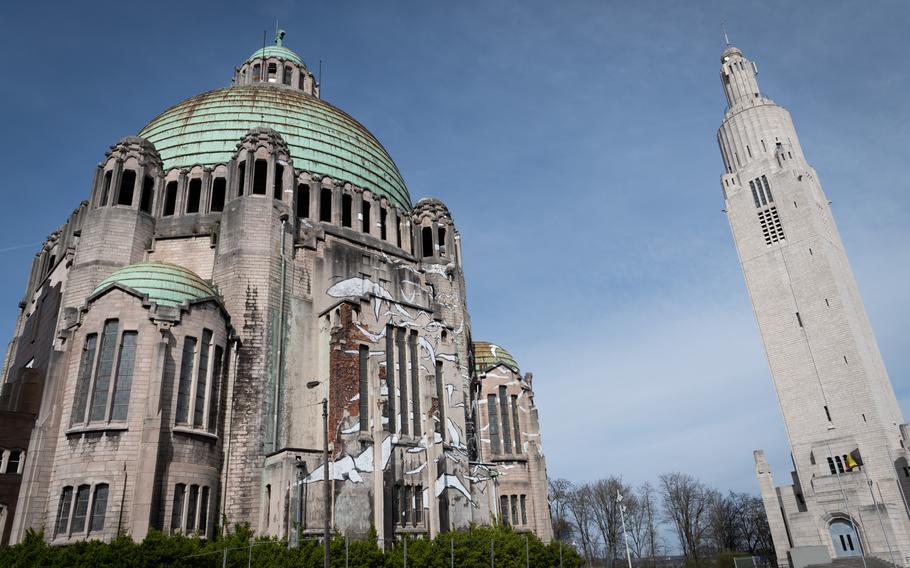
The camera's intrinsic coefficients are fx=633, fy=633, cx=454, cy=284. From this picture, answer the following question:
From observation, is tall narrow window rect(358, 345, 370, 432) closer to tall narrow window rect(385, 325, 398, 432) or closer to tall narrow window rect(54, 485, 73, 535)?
tall narrow window rect(385, 325, 398, 432)

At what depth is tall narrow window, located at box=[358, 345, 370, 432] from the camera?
27.9 meters

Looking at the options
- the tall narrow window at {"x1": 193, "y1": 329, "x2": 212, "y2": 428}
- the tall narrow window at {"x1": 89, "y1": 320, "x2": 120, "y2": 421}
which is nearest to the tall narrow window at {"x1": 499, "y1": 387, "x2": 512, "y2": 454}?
the tall narrow window at {"x1": 193, "y1": 329, "x2": 212, "y2": 428}

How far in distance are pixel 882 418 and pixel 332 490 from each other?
4587 cm

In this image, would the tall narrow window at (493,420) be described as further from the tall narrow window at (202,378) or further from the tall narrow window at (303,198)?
the tall narrow window at (202,378)

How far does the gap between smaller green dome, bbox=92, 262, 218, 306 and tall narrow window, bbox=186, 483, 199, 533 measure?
7323 mm

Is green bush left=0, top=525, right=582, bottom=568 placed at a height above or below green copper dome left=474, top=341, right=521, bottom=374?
below

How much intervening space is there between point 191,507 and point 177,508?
564mm

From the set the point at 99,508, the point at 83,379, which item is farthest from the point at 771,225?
the point at 99,508

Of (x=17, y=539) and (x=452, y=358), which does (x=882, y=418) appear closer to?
(x=452, y=358)

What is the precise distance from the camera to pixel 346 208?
3703 centimetres

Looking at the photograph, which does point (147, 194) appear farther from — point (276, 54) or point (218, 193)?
point (276, 54)

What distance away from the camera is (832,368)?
5281 cm

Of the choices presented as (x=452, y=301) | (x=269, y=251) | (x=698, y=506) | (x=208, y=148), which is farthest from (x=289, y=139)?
(x=698, y=506)

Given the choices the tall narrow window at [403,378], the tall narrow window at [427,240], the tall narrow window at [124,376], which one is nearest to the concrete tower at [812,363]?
the tall narrow window at [427,240]
